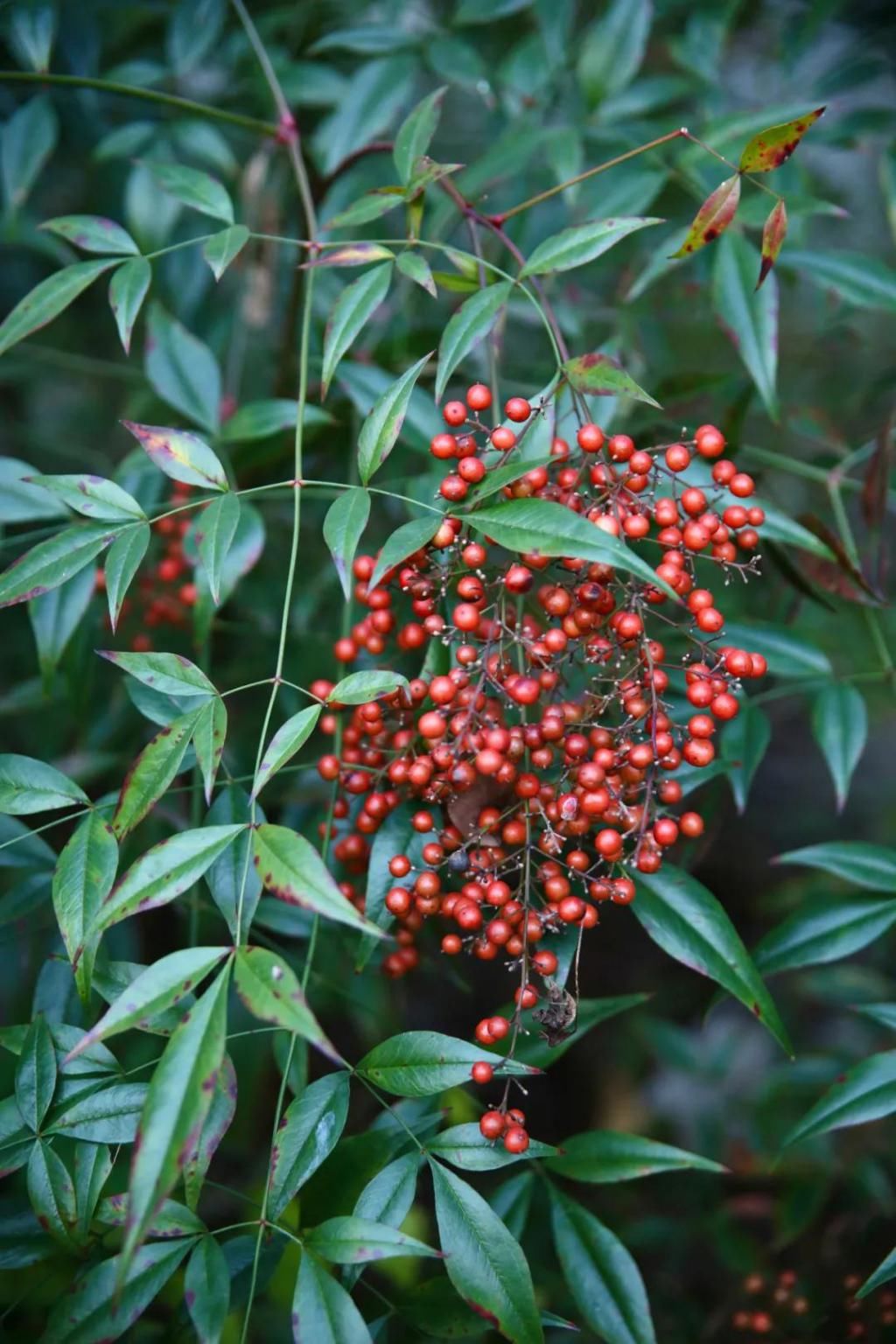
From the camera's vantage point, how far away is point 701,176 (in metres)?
1.36

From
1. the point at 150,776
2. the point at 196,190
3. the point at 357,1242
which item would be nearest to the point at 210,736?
the point at 150,776

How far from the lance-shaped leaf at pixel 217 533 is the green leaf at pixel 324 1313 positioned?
537 mm

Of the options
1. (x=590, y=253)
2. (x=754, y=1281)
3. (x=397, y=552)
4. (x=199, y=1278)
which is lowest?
(x=754, y=1281)

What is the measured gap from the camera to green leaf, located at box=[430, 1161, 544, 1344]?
81cm

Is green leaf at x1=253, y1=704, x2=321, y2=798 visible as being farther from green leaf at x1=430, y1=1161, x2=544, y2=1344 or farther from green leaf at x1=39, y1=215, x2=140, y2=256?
green leaf at x1=39, y1=215, x2=140, y2=256

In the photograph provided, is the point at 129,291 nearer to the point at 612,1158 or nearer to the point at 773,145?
the point at 773,145

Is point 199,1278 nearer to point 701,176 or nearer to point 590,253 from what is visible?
point 590,253

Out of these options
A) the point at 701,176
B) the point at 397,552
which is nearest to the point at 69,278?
the point at 397,552

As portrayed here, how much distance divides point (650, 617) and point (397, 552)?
54cm

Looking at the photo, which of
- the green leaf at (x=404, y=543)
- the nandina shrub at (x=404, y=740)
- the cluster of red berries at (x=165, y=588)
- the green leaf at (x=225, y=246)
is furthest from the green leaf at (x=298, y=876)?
the cluster of red berries at (x=165, y=588)

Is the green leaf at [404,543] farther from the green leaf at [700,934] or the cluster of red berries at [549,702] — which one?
the green leaf at [700,934]

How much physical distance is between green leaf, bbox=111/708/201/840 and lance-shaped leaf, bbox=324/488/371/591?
0.17 m

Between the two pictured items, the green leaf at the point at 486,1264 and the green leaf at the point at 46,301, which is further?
the green leaf at the point at 46,301

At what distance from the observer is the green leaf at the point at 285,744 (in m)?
0.78
